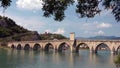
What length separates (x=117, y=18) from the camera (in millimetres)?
8656

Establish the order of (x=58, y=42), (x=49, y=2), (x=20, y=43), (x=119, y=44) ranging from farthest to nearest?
(x=20, y=43) < (x=58, y=42) < (x=119, y=44) < (x=49, y=2)

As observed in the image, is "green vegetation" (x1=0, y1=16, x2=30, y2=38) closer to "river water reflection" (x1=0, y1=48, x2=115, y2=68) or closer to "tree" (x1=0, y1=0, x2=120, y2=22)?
"river water reflection" (x1=0, y1=48, x2=115, y2=68)

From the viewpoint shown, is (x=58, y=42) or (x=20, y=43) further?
(x=20, y=43)

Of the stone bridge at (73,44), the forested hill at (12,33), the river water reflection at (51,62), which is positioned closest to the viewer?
the river water reflection at (51,62)

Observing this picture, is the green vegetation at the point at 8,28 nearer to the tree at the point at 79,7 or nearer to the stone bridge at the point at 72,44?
the stone bridge at the point at 72,44

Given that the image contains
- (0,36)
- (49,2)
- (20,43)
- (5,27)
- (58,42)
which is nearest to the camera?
(49,2)

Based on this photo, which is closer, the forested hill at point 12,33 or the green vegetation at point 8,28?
the forested hill at point 12,33

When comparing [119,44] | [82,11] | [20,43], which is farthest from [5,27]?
[82,11]

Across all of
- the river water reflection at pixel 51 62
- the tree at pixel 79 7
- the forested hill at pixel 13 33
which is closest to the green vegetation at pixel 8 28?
the forested hill at pixel 13 33

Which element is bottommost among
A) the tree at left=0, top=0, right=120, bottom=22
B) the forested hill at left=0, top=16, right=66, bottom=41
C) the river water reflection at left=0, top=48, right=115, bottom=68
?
the river water reflection at left=0, top=48, right=115, bottom=68

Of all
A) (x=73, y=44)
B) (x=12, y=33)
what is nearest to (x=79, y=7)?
(x=73, y=44)

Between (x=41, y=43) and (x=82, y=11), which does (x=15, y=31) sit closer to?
(x=41, y=43)

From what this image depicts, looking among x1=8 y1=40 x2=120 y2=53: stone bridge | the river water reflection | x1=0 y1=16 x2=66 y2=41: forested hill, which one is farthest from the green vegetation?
the river water reflection

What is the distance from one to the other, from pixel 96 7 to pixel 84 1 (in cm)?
46
